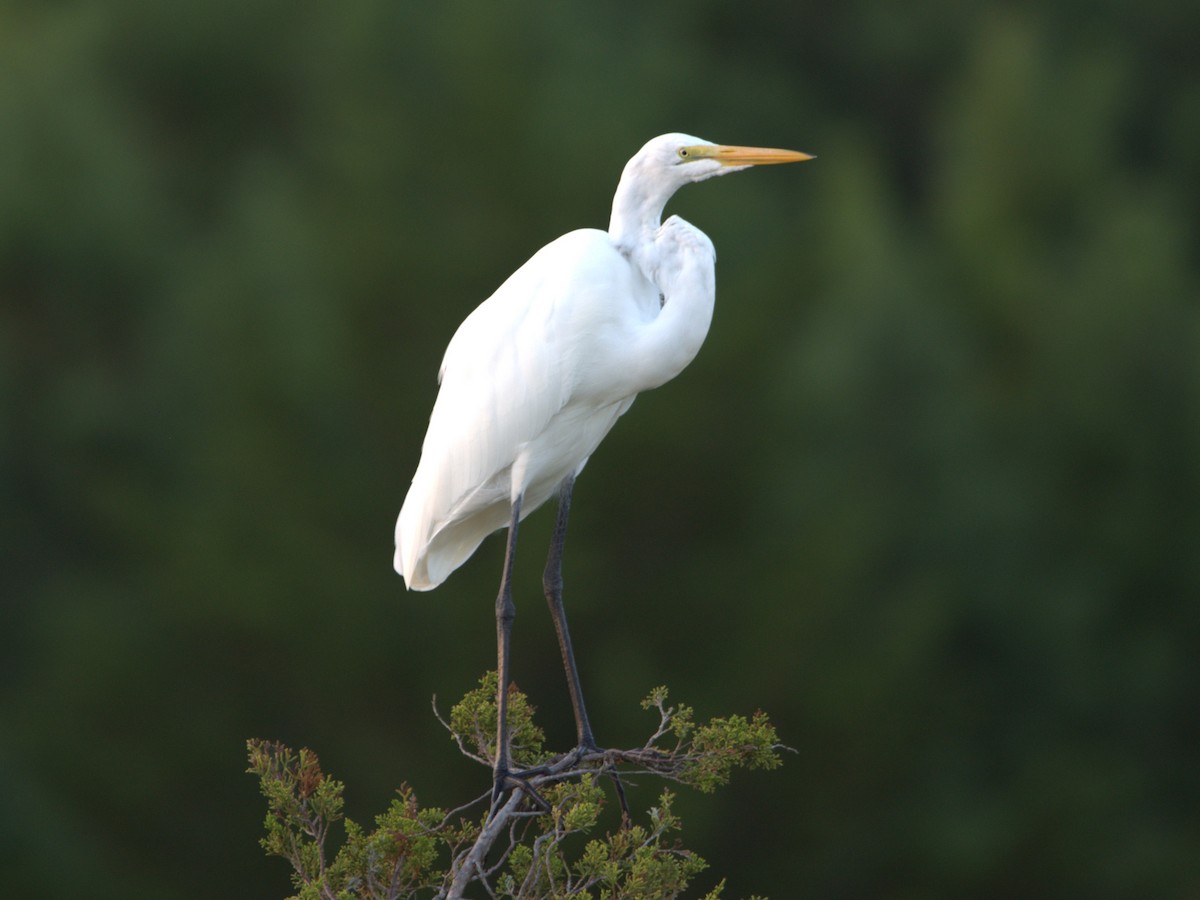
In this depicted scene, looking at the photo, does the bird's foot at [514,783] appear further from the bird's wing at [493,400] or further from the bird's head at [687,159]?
the bird's head at [687,159]

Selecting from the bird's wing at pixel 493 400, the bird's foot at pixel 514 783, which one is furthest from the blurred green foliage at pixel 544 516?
the bird's foot at pixel 514 783

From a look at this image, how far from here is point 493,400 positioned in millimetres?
3090

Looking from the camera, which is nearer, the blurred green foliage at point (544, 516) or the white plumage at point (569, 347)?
the white plumage at point (569, 347)

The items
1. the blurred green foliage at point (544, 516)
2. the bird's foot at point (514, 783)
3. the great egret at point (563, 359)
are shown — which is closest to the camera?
the bird's foot at point (514, 783)

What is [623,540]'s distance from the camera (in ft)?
19.5

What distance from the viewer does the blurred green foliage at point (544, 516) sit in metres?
5.83

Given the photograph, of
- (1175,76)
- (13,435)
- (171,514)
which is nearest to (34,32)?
(13,435)

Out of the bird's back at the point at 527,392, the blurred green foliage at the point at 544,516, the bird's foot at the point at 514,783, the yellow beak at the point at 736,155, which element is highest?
the blurred green foliage at the point at 544,516

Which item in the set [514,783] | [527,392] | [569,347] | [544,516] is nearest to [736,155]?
[569,347]

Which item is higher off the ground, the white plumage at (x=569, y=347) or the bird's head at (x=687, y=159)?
the bird's head at (x=687, y=159)

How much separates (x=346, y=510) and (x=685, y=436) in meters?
1.19

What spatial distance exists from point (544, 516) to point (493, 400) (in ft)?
9.12

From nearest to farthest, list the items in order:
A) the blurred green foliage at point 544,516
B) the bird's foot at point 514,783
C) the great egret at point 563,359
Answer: the bird's foot at point 514,783 < the great egret at point 563,359 < the blurred green foliage at point 544,516

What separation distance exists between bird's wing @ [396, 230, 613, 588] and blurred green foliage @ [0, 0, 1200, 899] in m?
2.38
